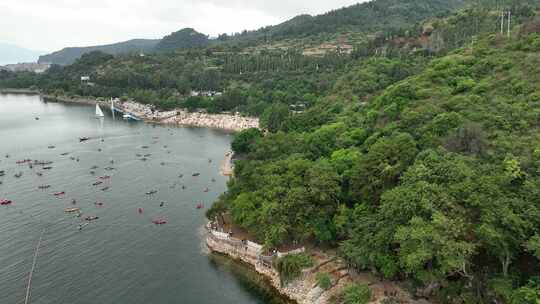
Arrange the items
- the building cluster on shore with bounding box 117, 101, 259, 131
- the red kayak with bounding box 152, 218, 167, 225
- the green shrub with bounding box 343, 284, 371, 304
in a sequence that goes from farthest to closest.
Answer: the building cluster on shore with bounding box 117, 101, 259, 131
the red kayak with bounding box 152, 218, 167, 225
the green shrub with bounding box 343, 284, 371, 304

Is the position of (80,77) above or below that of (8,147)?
above

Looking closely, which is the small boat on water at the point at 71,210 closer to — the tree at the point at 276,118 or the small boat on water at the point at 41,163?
the small boat on water at the point at 41,163

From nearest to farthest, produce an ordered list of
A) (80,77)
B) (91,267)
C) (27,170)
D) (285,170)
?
1. (91,267)
2. (285,170)
3. (27,170)
4. (80,77)

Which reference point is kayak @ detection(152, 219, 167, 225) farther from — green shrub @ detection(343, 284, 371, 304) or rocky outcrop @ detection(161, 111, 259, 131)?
rocky outcrop @ detection(161, 111, 259, 131)

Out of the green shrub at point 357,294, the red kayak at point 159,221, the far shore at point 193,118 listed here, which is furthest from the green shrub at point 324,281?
the far shore at point 193,118

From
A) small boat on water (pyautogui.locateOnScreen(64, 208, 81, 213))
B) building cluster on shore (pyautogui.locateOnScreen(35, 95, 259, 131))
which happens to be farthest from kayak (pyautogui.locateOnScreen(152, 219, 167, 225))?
building cluster on shore (pyautogui.locateOnScreen(35, 95, 259, 131))

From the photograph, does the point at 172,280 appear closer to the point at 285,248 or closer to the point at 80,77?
the point at 285,248

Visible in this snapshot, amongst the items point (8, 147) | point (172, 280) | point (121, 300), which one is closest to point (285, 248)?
point (172, 280)

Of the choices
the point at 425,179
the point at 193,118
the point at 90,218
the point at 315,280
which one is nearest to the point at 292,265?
the point at 315,280
